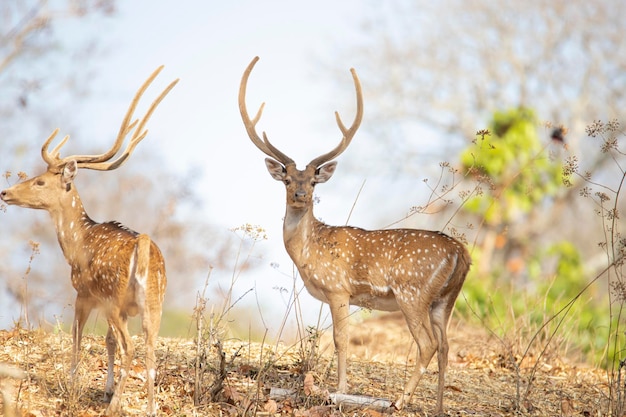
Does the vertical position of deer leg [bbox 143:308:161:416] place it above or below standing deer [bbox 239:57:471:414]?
below

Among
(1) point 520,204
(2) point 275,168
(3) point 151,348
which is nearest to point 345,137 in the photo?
(2) point 275,168

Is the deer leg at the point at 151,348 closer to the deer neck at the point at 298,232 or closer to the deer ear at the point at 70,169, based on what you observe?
the deer ear at the point at 70,169

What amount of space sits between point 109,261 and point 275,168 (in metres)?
2.10

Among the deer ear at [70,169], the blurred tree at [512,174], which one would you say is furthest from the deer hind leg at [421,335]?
the blurred tree at [512,174]

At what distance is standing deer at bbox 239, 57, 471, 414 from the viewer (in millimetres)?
7148

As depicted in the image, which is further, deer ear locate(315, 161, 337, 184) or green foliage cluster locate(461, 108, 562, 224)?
green foliage cluster locate(461, 108, 562, 224)

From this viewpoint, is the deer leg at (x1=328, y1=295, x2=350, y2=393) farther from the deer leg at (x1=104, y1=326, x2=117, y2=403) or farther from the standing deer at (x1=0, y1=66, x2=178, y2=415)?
the deer leg at (x1=104, y1=326, x2=117, y2=403)

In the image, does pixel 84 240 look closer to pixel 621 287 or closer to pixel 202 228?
pixel 621 287

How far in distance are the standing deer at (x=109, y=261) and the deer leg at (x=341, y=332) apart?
65.3 inches

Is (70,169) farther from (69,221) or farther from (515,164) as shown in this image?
(515,164)

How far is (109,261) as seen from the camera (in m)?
6.26

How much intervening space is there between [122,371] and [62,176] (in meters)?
1.90

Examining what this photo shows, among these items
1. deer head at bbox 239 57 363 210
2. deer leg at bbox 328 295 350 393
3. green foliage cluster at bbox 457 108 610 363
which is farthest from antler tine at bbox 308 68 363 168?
green foliage cluster at bbox 457 108 610 363

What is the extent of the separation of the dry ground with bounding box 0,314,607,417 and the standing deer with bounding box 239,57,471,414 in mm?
461
